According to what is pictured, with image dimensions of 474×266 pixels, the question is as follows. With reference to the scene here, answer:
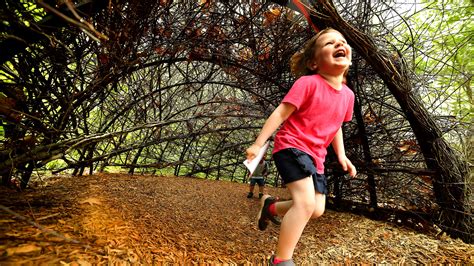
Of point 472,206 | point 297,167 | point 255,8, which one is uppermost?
point 255,8

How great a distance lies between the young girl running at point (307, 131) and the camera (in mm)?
1342

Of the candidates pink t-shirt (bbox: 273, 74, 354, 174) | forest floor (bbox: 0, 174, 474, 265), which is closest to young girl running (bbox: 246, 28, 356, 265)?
pink t-shirt (bbox: 273, 74, 354, 174)

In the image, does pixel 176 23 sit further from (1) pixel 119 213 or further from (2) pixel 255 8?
(1) pixel 119 213

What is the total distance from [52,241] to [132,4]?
1429 mm

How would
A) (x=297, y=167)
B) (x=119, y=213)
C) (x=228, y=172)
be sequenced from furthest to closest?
(x=228, y=172) → (x=119, y=213) → (x=297, y=167)

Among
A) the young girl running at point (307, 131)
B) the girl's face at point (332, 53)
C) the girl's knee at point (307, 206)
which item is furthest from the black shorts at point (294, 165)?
the girl's face at point (332, 53)

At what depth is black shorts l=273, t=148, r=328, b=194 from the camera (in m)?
1.36

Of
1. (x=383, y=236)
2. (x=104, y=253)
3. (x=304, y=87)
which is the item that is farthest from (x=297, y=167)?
(x=383, y=236)

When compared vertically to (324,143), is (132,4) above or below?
above

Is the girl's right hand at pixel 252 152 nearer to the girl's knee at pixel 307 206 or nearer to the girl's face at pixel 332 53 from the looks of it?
the girl's knee at pixel 307 206

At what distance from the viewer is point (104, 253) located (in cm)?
123

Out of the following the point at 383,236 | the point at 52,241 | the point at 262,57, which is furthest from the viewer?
the point at 262,57

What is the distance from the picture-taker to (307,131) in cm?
146

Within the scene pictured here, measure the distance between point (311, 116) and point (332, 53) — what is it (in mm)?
366
